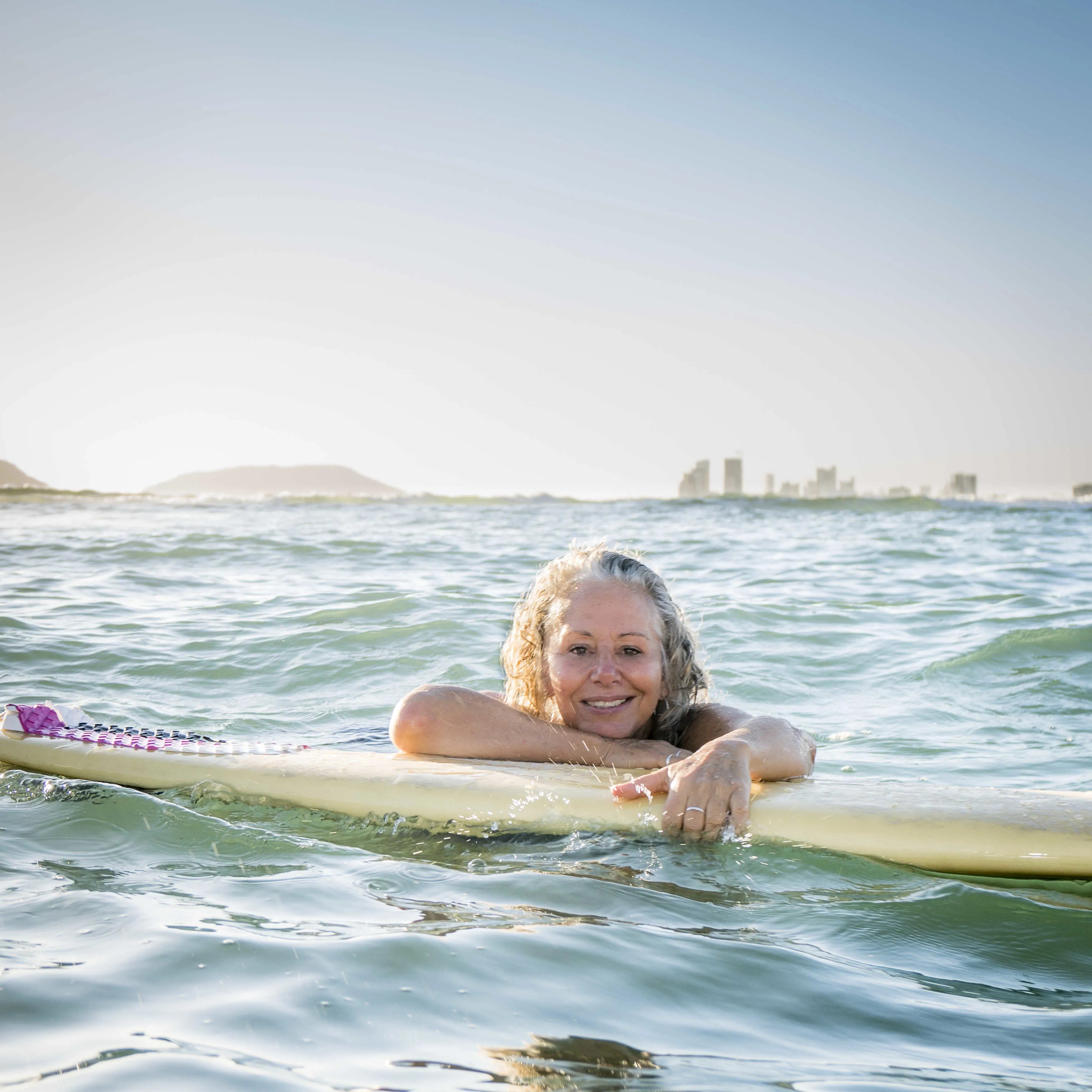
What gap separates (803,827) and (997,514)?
32.8 metres

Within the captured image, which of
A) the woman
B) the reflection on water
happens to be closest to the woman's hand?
the woman

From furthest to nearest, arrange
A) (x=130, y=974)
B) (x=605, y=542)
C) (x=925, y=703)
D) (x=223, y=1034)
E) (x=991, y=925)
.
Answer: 1. (x=925, y=703)
2. (x=605, y=542)
3. (x=991, y=925)
4. (x=130, y=974)
5. (x=223, y=1034)

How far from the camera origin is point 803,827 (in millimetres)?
2848

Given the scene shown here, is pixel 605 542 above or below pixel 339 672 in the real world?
above

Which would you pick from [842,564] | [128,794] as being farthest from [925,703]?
[842,564]

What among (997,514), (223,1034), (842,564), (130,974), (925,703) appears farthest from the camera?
(997,514)

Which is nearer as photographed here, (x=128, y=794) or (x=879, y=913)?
(x=879, y=913)

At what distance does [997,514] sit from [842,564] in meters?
23.1

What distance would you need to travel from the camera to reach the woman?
3.35 meters

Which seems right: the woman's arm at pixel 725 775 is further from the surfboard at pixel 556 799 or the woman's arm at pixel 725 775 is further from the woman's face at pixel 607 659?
the woman's face at pixel 607 659

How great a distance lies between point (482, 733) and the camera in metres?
3.47

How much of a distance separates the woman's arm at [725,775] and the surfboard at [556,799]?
0.05 metres

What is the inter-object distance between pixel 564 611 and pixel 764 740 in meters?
0.75

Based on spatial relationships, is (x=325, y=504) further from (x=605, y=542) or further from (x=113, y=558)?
(x=605, y=542)
